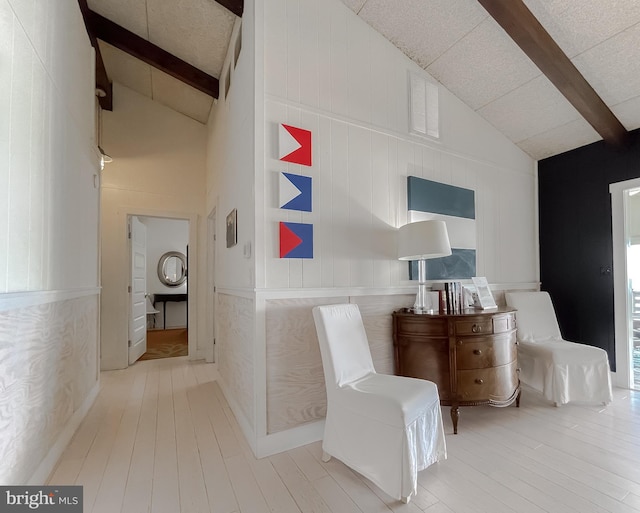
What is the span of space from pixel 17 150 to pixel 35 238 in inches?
18.4

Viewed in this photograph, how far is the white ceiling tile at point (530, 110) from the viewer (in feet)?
9.92

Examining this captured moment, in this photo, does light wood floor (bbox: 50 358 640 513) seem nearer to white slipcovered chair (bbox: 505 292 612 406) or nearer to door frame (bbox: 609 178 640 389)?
Answer: white slipcovered chair (bbox: 505 292 612 406)

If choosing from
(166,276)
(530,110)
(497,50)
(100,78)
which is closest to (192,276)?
(100,78)

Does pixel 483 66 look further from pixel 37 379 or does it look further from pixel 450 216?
pixel 37 379

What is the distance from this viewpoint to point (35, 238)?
1765mm

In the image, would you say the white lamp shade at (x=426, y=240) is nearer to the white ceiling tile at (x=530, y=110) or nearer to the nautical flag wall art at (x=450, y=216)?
the nautical flag wall art at (x=450, y=216)

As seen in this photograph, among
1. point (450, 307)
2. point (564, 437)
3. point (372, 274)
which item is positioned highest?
point (372, 274)

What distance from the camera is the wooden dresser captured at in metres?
2.32

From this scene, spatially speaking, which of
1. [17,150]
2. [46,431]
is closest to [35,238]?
[17,150]

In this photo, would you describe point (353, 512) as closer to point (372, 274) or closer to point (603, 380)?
point (372, 274)

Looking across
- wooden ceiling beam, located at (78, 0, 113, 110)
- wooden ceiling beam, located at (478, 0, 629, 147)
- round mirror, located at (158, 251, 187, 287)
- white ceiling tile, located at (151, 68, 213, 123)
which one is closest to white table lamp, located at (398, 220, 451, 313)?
wooden ceiling beam, located at (478, 0, 629, 147)

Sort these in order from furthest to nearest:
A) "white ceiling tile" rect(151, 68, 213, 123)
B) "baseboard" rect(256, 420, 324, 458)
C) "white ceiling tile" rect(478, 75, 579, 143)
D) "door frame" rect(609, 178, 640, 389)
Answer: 1. "white ceiling tile" rect(151, 68, 213, 123)
2. "door frame" rect(609, 178, 640, 389)
3. "white ceiling tile" rect(478, 75, 579, 143)
4. "baseboard" rect(256, 420, 324, 458)

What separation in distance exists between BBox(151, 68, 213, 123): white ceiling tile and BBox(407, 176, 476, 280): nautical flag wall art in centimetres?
302

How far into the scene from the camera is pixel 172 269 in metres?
7.20
